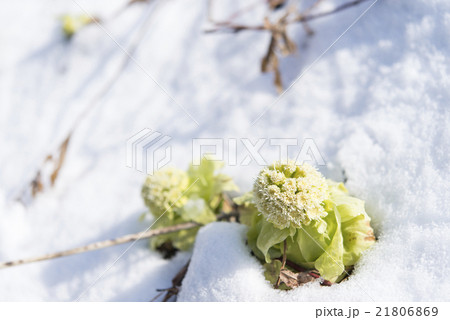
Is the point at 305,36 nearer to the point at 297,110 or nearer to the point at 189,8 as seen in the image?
the point at 297,110

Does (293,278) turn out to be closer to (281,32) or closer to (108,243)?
(108,243)

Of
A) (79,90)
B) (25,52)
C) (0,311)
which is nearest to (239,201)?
(0,311)

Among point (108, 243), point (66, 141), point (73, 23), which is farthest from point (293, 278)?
point (73, 23)

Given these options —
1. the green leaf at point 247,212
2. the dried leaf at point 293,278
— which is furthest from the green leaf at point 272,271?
the green leaf at point 247,212

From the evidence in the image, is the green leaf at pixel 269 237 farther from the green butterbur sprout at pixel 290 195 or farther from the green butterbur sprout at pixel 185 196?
the green butterbur sprout at pixel 185 196

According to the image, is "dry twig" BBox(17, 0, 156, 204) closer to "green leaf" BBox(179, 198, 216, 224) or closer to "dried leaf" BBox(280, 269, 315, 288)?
"green leaf" BBox(179, 198, 216, 224)
